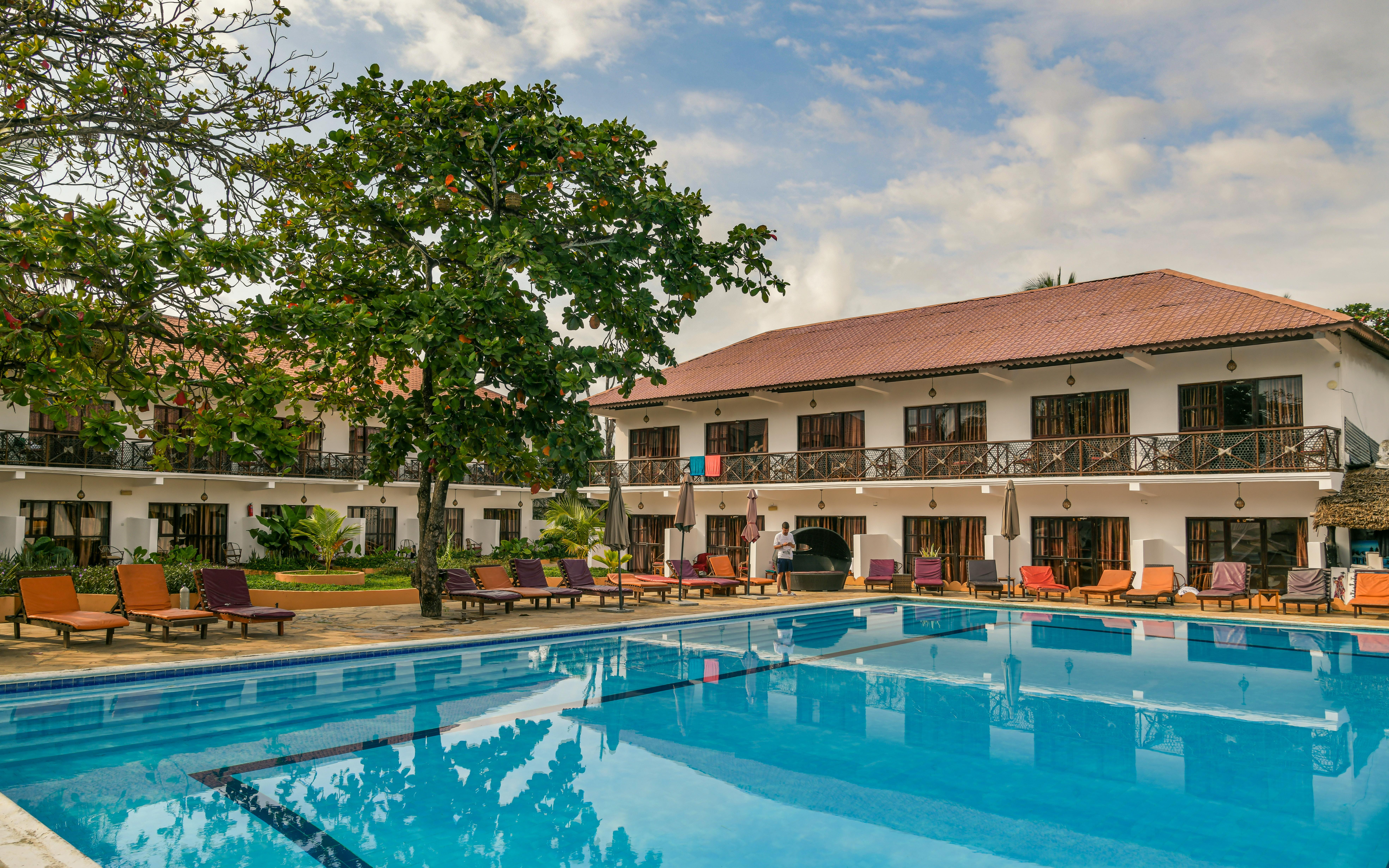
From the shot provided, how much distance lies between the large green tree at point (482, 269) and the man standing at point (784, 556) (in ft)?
25.8

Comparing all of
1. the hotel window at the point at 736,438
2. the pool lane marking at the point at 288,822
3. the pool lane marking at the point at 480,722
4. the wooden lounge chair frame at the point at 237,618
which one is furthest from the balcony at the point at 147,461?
the pool lane marking at the point at 288,822

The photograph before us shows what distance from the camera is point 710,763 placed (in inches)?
272

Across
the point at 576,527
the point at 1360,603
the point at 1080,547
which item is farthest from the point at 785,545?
the point at 1360,603

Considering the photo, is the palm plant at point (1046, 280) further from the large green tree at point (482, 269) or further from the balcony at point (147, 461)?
the large green tree at point (482, 269)

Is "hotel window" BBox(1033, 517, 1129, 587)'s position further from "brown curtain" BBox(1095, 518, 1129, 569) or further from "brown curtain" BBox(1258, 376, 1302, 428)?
"brown curtain" BBox(1258, 376, 1302, 428)

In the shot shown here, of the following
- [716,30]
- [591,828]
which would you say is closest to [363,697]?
[591,828]

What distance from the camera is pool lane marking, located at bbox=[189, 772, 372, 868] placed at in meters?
4.87

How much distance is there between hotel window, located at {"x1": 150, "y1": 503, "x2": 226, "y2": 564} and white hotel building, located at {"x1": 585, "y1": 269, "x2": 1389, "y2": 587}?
1178 centimetres

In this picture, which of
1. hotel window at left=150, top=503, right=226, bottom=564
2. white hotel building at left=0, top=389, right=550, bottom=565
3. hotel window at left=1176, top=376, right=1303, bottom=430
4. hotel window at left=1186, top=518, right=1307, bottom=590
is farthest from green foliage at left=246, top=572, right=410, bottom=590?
hotel window at left=1176, top=376, right=1303, bottom=430

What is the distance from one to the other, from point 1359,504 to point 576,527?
18054 mm

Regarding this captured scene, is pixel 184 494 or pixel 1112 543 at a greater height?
pixel 184 494

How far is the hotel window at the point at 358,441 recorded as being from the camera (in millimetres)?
28422

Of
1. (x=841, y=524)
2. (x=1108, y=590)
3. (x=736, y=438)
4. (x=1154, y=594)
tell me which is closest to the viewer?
(x=1154, y=594)

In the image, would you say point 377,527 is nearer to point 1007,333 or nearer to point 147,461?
point 147,461
